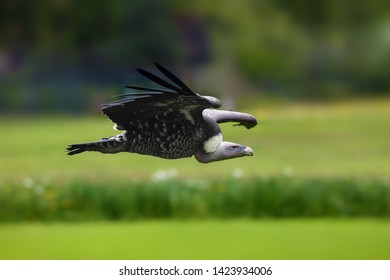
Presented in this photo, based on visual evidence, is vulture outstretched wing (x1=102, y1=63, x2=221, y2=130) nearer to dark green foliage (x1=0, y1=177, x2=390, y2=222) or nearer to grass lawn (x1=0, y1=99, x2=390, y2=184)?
grass lawn (x1=0, y1=99, x2=390, y2=184)

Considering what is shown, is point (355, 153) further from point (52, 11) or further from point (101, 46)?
point (52, 11)

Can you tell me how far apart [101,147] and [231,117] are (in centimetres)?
17

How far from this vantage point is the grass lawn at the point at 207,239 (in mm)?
3322

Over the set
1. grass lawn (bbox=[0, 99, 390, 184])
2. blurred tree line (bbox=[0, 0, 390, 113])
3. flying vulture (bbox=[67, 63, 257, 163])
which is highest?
blurred tree line (bbox=[0, 0, 390, 113])

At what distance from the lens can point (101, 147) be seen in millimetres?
811

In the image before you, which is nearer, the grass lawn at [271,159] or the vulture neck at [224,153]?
the vulture neck at [224,153]

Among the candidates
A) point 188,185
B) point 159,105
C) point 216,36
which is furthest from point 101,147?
point 216,36

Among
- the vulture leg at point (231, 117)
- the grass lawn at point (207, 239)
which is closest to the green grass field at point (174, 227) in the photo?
the grass lawn at point (207, 239)

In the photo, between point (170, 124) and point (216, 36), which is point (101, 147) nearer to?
point (170, 124)

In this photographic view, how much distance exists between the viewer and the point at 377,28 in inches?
192

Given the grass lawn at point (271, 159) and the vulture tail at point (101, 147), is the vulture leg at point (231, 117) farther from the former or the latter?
the grass lawn at point (271, 159)

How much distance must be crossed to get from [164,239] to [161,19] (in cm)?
116

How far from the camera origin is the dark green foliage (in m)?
3.26

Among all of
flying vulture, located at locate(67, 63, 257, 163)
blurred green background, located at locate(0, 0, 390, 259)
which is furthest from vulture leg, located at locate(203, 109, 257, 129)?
blurred green background, located at locate(0, 0, 390, 259)
